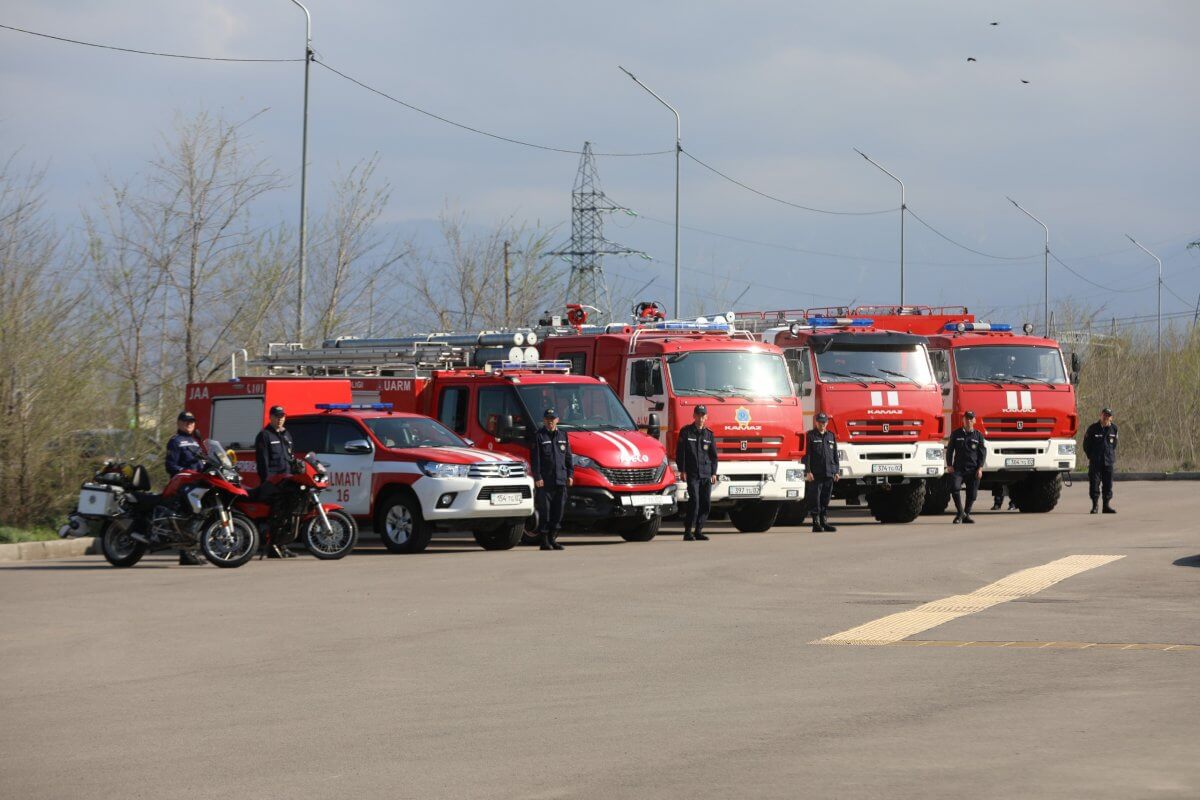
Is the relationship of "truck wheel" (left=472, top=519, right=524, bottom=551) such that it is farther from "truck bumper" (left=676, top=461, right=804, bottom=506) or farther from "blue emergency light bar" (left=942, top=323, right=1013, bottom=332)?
"blue emergency light bar" (left=942, top=323, right=1013, bottom=332)

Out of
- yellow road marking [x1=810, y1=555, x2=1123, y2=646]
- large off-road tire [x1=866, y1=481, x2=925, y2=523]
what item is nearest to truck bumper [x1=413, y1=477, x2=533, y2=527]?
yellow road marking [x1=810, y1=555, x2=1123, y2=646]

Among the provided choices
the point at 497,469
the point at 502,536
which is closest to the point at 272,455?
the point at 497,469

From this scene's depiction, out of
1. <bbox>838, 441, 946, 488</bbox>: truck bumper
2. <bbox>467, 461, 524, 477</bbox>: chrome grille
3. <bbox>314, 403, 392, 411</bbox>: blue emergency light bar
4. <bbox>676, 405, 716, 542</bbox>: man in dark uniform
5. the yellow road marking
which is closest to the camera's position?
the yellow road marking

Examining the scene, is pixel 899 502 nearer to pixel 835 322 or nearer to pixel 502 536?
pixel 835 322

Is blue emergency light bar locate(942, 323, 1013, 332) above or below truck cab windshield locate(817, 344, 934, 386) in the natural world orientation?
above

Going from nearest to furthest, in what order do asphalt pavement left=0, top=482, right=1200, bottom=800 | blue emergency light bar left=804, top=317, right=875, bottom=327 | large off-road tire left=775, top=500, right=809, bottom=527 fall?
asphalt pavement left=0, top=482, right=1200, bottom=800 → large off-road tire left=775, top=500, right=809, bottom=527 → blue emergency light bar left=804, top=317, right=875, bottom=327

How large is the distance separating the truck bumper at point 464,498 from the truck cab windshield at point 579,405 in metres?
2.29

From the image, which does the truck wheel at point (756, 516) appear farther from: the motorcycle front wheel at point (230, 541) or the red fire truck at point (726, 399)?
the motorcycle front wheel at point (230, 541)

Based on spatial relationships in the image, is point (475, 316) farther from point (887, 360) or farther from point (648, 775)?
point (648, 775)

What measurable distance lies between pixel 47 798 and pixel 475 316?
40918 mm

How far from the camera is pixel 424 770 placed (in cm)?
769

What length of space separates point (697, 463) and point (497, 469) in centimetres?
332

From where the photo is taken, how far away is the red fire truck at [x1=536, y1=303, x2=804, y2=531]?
24.4 meters

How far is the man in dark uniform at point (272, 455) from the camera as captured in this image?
19938mm
